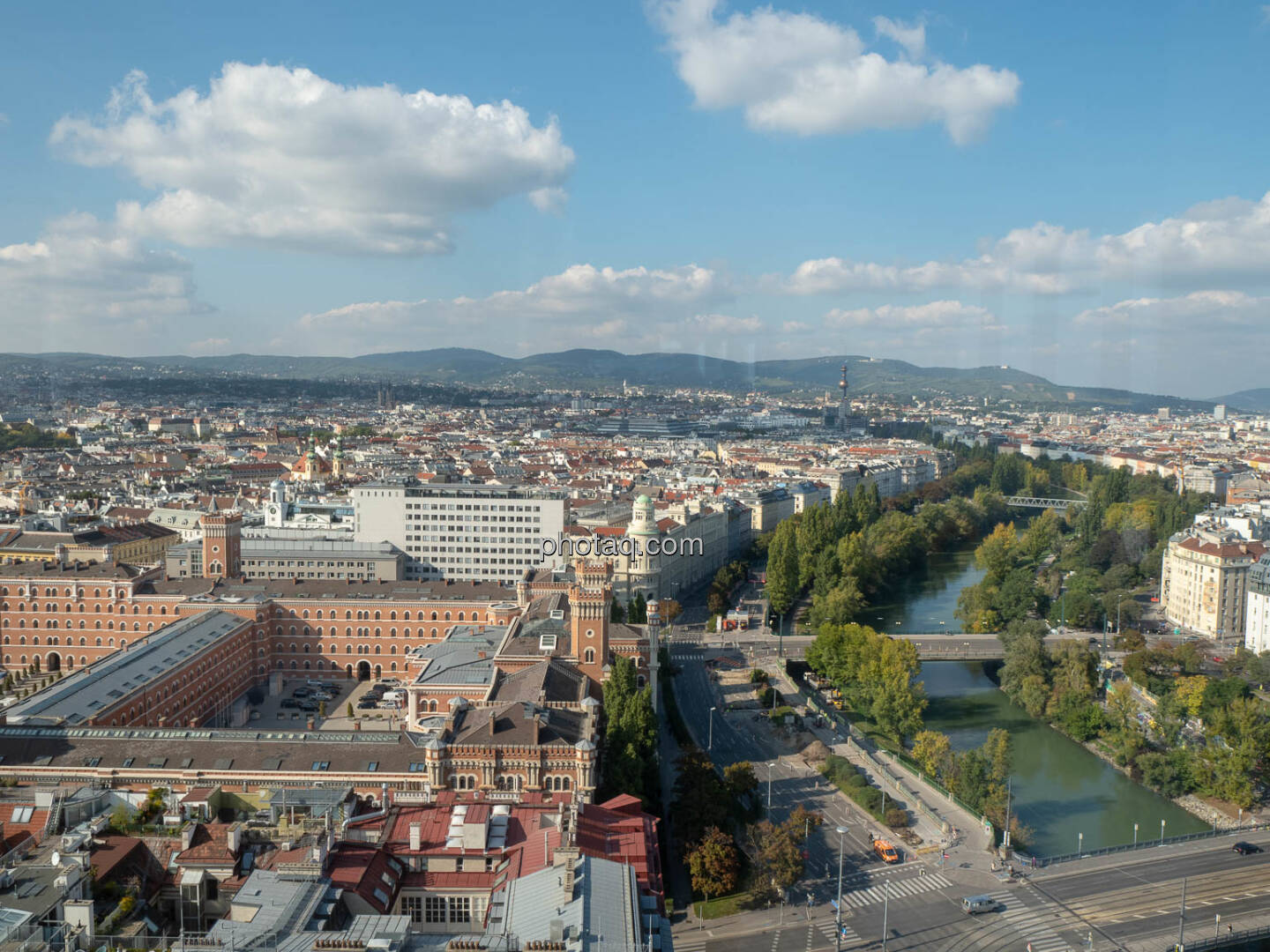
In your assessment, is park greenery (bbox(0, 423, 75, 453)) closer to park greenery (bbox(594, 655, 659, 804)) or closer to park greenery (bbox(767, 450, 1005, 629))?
park greenery (bbox(767, 450, 1005, 629))

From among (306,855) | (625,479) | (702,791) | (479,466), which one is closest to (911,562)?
(625,479)

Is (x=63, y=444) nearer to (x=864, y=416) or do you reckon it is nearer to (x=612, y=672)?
(x=612, y=672)

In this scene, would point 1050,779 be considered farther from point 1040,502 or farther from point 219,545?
point 1040,502

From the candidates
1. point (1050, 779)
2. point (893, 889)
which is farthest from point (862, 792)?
point (1050, 779)

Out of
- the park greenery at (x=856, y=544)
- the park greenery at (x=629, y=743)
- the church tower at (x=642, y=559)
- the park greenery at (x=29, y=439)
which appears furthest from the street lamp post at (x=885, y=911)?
the park greenery at (x=29, y=439)

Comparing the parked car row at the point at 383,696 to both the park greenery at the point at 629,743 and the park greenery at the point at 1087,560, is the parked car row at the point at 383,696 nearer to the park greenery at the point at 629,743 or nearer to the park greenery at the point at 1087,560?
the park greenery at the point at 629,743
